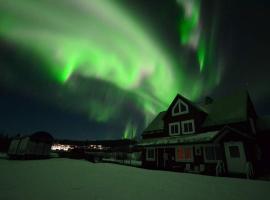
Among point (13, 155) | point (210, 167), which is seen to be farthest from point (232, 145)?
point (13, 155)

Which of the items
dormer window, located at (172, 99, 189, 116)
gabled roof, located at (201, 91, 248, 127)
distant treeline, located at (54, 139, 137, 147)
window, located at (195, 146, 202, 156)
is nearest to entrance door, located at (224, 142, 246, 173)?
window, located at (195, 146, 202, 156)

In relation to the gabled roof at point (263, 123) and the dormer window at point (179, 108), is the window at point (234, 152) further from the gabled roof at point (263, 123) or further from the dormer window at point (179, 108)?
the dormer window at point (179, 108)

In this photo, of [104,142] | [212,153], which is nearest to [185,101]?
[212,153]

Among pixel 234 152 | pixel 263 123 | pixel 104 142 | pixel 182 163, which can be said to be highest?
pixel 104 142

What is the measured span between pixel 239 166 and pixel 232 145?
2.03 m

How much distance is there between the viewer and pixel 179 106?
80.9ft

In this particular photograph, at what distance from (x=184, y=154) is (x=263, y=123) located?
10.9 meters

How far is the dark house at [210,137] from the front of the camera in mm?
16047

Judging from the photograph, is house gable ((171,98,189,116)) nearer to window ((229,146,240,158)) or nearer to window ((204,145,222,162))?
window ((204,145,222,162))

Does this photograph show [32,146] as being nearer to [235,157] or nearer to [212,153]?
[212,153]

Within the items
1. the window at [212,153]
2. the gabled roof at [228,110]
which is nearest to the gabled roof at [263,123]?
the gabled roof at [228,110]

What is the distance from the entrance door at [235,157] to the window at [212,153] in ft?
3.57

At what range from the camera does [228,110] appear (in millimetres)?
20781

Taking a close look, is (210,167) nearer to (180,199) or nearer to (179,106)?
(179,106)
